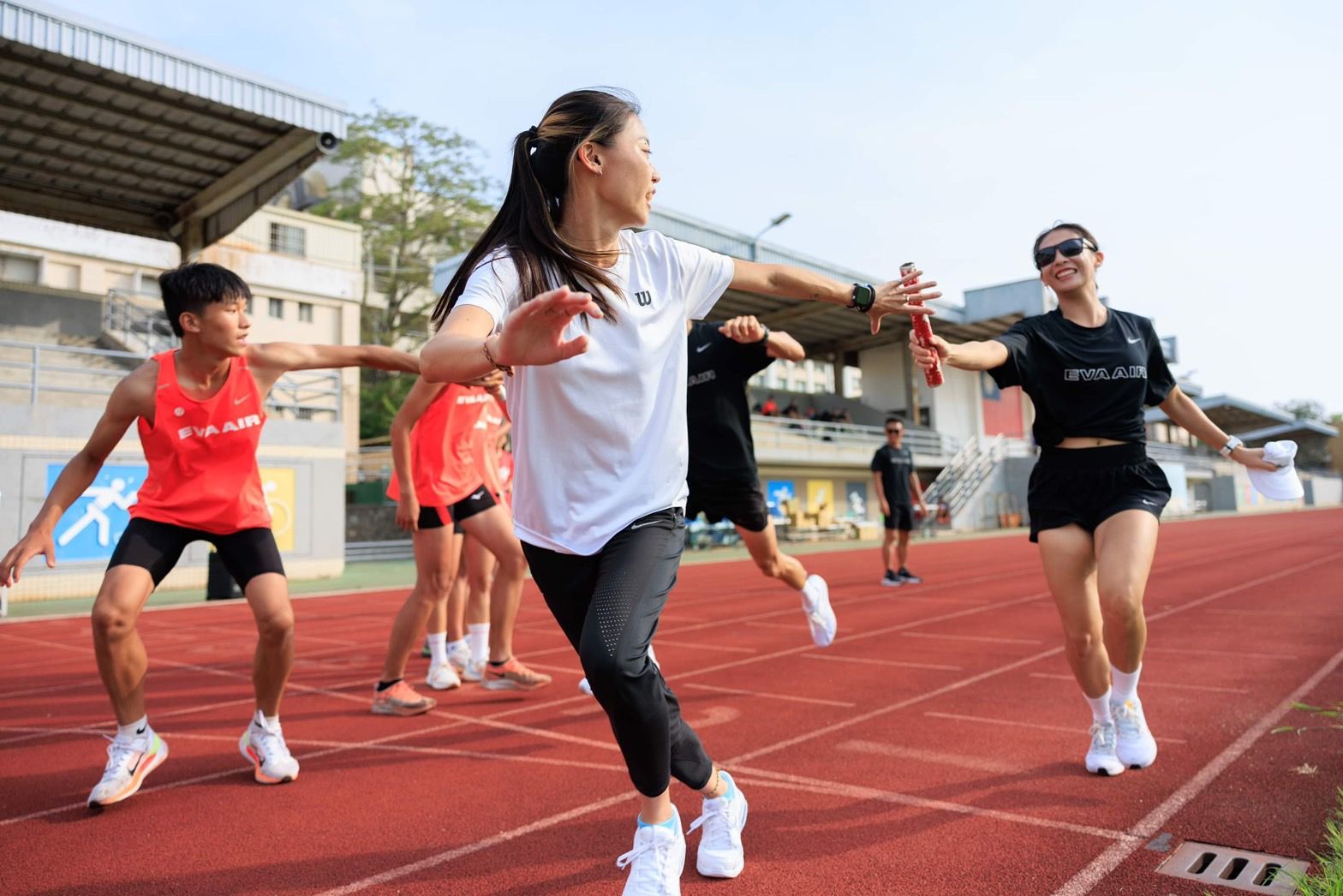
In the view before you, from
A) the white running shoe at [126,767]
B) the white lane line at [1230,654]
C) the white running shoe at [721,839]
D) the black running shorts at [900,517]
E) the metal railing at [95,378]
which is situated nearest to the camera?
the white running shoe at [721,839]

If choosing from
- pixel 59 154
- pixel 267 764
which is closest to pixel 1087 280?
pixel 267 764

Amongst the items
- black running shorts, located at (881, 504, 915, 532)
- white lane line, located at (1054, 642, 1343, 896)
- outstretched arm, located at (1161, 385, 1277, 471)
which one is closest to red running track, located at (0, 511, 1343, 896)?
white lane line, located at (1054, 642, 1343, 896)

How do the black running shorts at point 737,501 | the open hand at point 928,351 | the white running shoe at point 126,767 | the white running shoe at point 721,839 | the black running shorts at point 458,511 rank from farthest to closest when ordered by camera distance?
the black running shorts at point 737,501
the black running shorts at point 458,511
the white running shoe at point 126,767
the open hand at point 928,351
the white running shoe at point 721,839

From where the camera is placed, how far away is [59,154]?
12.9 m

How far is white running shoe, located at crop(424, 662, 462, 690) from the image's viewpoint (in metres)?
5.69

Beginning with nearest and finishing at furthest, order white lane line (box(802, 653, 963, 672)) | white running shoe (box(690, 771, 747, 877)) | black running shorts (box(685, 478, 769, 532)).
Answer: white running shoe (box(690, 771, 747, 877)), black running shorts (box(685, 478, 769, 532)), white lane line (box(802, 653, 963, 672))

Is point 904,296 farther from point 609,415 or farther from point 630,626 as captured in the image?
point 630,626

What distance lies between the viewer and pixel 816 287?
2.75 metres

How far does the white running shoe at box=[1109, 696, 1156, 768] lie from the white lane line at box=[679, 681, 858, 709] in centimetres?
150

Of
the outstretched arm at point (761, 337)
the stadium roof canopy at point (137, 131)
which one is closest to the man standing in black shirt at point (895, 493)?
the outstretched arm at point (761, 337)

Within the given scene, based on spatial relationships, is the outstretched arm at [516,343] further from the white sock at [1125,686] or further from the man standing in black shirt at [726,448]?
the man standing in black shirt at [726,448]

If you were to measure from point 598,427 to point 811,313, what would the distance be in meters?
34.6

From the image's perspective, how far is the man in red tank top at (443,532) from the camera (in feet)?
16.4

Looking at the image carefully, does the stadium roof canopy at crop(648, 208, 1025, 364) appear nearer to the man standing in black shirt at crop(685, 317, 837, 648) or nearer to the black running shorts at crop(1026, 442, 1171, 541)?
the man standing in black shirt at crop(685, 317, 837, 648)
